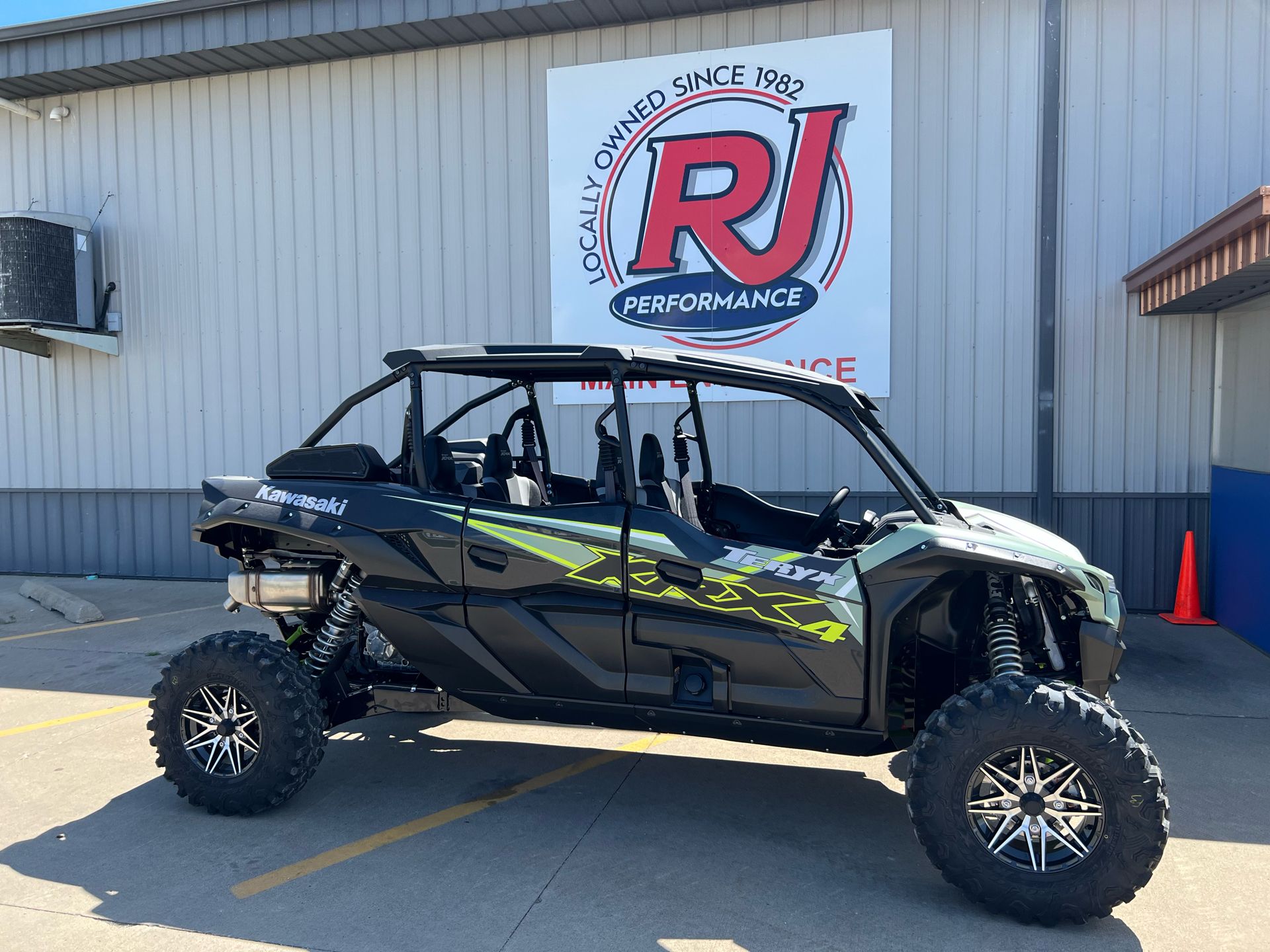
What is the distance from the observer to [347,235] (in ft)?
33.1

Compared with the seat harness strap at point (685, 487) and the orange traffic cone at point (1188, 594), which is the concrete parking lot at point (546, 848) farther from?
the orange traffic cone at point (1188, 594)

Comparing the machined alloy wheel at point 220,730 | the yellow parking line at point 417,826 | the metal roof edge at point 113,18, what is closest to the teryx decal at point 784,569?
the yellow parking line at point 417,826

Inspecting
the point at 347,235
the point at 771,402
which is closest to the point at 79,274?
the point at 347,235

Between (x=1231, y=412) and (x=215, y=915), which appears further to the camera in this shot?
(x=1231, y=412)

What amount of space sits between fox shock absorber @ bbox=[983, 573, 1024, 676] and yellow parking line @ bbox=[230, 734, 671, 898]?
7.05 feet

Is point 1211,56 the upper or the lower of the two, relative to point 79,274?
upper

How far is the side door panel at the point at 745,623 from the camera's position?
12.3ft

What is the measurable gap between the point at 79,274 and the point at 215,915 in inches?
368

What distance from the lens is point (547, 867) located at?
3814mm

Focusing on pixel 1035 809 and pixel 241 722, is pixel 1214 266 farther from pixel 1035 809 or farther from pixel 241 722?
pixel 241 722

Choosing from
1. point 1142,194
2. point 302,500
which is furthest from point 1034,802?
point 1142,194

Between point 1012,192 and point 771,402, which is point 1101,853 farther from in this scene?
point 1012,192

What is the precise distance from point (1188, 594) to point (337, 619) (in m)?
7.12

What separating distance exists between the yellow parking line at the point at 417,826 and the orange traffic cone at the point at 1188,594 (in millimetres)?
5300
